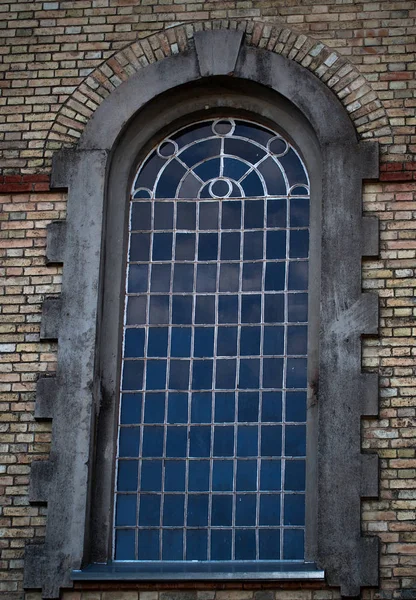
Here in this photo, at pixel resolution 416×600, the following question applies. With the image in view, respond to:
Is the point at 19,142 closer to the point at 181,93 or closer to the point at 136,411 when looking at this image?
the point at 181,93

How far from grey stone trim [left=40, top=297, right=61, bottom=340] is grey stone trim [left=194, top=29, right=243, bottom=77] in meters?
2.39

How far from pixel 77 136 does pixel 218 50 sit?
142 cm

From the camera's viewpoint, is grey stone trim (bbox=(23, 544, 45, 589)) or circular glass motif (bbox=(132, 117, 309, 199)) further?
circular glass motif (bbox=(132, 117, 309, 199))

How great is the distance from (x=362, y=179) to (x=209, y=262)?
56.5 inches

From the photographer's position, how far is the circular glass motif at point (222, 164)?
12086 mm

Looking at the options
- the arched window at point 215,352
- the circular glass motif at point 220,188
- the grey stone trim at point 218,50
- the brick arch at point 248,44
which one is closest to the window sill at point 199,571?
the arched window at point 215,352

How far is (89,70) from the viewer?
1229cm

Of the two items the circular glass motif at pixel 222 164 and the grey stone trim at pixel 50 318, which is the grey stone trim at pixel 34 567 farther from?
the circular glass motif at pixel 222 164

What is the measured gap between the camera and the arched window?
1112cm

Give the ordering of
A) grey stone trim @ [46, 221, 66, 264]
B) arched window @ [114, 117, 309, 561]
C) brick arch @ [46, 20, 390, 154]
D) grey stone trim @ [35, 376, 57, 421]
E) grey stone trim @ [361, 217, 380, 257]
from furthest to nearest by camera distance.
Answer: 1. brick arch @ [46, 20, 390, 154]
2. grey stone trim @ [46, 221, 66, 264]
3. grey stone trim @ [361, 217, 380, 257]
4. grey stone trim @ [35, 376, 57, 421]
5. arched window @ [114, 117, 309, 561]

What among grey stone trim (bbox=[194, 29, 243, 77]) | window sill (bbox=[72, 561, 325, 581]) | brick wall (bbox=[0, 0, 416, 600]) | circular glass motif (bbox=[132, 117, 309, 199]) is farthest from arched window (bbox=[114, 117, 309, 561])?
brick wall (bbox=[0, 0, 416, 600])

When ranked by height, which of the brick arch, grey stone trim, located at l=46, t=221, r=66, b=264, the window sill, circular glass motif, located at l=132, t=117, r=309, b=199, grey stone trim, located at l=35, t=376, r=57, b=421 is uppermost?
the brick arch

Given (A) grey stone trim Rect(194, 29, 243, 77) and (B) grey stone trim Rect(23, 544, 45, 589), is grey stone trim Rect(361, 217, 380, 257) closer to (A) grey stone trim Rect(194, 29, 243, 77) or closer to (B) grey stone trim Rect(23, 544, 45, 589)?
(A) grey stone trim Rect(194, 29, 243, 77)

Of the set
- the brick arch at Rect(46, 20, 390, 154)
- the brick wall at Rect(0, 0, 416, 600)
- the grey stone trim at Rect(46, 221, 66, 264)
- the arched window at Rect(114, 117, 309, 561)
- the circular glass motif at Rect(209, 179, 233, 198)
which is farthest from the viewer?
the circular glass motif at Rect(209, 179, 233, 198)
